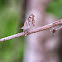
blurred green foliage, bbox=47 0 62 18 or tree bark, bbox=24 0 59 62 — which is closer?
blurred green foliage, bbox=47 0 62 18

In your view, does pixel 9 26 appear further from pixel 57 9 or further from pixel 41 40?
pixel 57 9

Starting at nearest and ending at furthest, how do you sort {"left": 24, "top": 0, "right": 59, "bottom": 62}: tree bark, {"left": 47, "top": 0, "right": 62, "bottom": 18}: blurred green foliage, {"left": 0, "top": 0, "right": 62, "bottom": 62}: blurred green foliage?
{"left": 47, "top": 0, "right": 62, "bottom": 18}: blurred green foliage → {"left": 24, "top": 0, "right": 59, "bottom": 62}: tree bark → {"left": 0, "top": 0, "right": 62, "bottom": 62}: blurred green foliage

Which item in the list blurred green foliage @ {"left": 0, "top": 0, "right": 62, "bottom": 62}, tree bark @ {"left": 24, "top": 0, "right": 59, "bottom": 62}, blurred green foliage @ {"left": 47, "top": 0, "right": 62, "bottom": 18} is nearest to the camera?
blurred green foliage @ {"left": 47, "top": 0, "right": 62, "bottom": 18}

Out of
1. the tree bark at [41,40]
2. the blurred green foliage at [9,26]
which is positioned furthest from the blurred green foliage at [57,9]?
the blurred green foliage at [9,26]

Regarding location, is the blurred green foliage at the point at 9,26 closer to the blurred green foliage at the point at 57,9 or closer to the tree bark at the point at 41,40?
the tree bark at the point at 41,40

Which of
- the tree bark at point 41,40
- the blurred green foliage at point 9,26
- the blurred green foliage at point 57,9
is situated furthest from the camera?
the blurred green foliage at point 9,26

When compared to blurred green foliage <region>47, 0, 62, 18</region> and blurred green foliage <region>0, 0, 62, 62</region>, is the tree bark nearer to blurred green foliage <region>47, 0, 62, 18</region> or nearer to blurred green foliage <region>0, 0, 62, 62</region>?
blurred green foliage <region>0, 0, 62, 62</region>

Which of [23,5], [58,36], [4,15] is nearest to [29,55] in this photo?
[58,36]

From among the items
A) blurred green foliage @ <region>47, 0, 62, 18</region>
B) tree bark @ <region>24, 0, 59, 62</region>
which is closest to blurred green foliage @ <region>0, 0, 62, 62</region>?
tree bark @ <region>24, 0, 59, 62</region>
